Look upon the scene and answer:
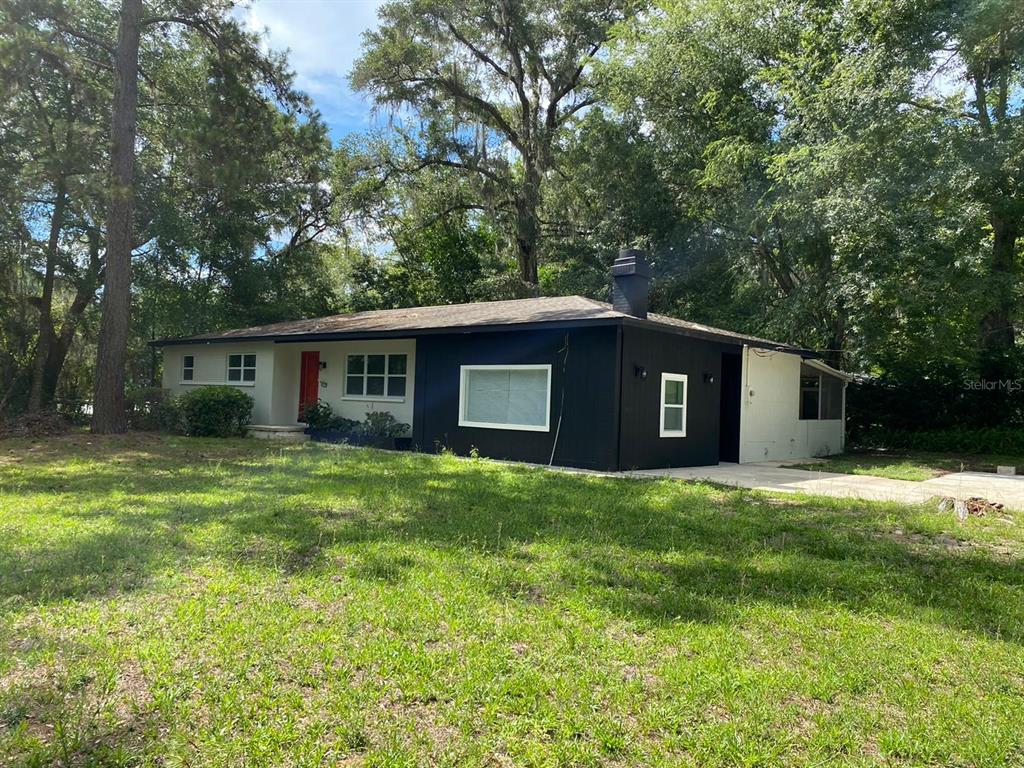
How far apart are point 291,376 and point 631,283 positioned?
353 inches

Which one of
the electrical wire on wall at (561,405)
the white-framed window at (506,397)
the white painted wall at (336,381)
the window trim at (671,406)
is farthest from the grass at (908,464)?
the white painted wall at (336,381)

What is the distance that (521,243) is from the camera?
896 inches

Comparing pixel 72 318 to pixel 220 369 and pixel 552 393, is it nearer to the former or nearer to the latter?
pixel 220 369

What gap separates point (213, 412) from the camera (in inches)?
546

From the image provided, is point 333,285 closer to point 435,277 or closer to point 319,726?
point 435,277

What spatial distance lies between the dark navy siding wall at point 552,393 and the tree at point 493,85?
10695 mm

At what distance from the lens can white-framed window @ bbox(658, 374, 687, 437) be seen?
35.7 ft

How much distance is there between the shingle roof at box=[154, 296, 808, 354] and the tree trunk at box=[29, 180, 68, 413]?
3631 millimetres


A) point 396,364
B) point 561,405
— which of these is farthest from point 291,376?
point 561,405

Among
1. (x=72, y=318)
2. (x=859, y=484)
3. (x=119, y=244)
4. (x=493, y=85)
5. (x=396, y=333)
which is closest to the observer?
(x=859, y=484)

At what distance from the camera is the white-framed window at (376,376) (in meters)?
13.6

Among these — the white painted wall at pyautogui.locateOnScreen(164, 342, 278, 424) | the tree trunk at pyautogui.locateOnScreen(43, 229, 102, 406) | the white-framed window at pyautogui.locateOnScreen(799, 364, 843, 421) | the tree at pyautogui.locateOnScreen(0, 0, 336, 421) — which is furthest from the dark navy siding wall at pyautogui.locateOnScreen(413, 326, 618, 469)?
the tree trunk at pyautogui.locateOnScreen(43, 229, 102, 406)

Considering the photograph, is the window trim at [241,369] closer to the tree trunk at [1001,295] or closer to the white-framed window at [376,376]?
the white-framed window at [376,376]

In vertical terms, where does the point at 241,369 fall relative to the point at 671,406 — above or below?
above
